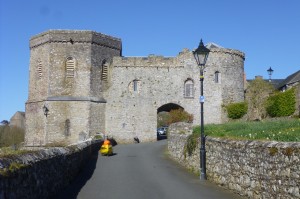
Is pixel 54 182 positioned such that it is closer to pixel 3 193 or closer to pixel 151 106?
pixel 3 193

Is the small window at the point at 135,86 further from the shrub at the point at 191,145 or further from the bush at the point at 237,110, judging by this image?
the shrub at the point at 191,145

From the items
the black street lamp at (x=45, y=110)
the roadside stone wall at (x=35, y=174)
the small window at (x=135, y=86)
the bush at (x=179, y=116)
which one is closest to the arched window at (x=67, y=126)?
the black street lamp at (x=45, y=110)

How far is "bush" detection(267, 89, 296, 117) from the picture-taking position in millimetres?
28469

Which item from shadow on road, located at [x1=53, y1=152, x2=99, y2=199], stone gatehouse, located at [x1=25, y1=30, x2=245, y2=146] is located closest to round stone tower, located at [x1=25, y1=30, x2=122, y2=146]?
stone gatehouse, located at [x1=25, y1=30, x2=245, y2=146]

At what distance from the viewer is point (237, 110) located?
4116 cm

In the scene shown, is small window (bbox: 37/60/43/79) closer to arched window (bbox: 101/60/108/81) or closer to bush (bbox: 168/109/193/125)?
arched window (bbox: 101/60/108/81)

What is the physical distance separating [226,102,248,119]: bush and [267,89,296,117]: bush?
8391 millimetres

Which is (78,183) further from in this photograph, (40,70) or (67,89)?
(40,70)

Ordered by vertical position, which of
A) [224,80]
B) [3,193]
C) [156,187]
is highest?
[224,80]

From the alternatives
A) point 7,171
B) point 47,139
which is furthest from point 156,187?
point 47,139

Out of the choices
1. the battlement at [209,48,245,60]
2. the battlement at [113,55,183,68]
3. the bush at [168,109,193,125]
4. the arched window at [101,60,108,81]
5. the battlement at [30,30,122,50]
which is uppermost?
the battlement at [30,30,122,50]

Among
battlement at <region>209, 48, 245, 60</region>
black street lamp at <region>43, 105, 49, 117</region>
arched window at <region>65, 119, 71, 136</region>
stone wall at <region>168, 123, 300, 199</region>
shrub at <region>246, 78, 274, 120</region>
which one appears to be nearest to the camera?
stone wall at <region>168, 123, 300, 199</region>

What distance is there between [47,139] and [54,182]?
29.6m

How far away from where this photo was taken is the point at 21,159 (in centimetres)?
753
